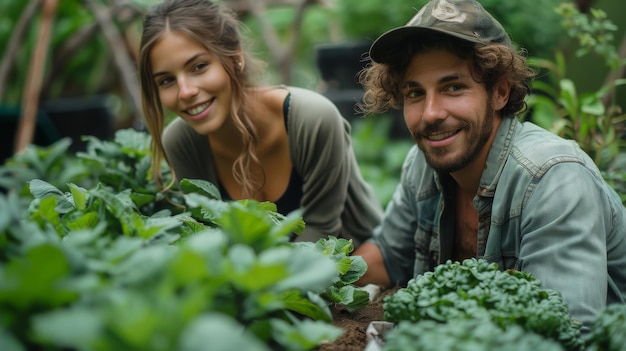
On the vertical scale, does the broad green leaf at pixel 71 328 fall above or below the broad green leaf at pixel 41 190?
above

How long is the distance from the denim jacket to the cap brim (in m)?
0.43

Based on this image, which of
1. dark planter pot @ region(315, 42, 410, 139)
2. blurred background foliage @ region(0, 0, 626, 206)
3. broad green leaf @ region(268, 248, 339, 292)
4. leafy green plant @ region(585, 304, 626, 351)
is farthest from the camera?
dark planter pot @ region(315, 42, 410, 139)

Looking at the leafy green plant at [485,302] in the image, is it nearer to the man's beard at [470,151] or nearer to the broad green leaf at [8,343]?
the man's beard at [470,151]

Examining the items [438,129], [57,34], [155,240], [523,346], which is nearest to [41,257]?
[155,240]

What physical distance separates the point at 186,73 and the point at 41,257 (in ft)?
6.53

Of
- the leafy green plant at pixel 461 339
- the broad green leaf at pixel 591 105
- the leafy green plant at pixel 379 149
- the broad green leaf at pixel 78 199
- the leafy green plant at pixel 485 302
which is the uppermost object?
the leafy green plant at pixel 461 339

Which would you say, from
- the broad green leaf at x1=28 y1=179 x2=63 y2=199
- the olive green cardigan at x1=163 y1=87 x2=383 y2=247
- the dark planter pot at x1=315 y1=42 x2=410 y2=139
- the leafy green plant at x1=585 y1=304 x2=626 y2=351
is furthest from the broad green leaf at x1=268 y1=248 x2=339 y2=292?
the dark planter pot at x1=315 y1=42 x2=410 y2=139

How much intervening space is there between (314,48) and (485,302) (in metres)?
4.78

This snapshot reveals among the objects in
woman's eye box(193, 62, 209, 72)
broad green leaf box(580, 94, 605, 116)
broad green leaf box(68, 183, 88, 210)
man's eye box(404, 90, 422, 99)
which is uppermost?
man's eye box(404, 90, 422, 99)

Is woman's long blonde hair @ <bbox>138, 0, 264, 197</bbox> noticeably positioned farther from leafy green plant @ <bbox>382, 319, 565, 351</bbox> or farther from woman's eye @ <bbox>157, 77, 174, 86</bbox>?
leafy green plant @ <bbox>382, 319, 565, 351</bbox>

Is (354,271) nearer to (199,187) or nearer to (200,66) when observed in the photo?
(199,187)

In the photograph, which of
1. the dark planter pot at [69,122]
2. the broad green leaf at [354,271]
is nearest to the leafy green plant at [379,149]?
the dark planter pot at [69,122]

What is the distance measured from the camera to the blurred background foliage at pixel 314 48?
4.78 meters

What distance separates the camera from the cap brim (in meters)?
2.45
